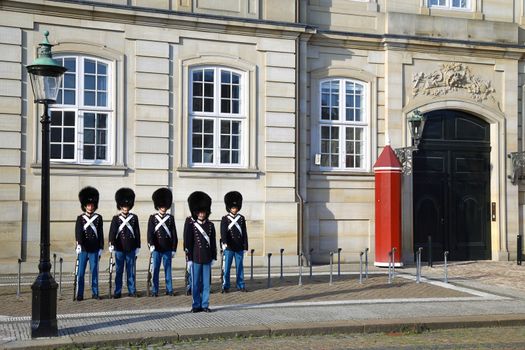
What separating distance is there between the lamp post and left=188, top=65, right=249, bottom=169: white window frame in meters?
4.14

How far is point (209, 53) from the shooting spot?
18.3 meters

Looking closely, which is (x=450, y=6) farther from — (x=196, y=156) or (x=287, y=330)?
(x=287, y=330)

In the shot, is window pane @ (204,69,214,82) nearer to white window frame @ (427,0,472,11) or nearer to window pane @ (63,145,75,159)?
window pane @ (63,145,75,159)

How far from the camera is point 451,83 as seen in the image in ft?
68.3

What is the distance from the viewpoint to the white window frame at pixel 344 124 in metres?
19.8

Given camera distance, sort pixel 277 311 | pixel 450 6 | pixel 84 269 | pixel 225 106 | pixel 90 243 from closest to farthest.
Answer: pixel 277 311
pixel 84 269
pixel 90 243
pixel 225 106
pixel 450 6

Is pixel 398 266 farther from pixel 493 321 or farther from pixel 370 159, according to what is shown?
pixel 493 321

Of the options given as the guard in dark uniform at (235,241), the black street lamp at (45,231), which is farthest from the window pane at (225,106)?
the black street lamp at (45,231)

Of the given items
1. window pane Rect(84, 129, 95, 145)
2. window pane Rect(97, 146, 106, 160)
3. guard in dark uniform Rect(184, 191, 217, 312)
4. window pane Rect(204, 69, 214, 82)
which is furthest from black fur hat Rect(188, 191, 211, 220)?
window pane Rect(204, 69, 214, 82)

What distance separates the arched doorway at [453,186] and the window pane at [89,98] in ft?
29.1

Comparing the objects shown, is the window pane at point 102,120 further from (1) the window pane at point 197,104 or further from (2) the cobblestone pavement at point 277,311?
(2) the cobblestone pavement at point 277,311

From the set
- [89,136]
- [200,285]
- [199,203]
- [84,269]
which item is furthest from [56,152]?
[200,285]

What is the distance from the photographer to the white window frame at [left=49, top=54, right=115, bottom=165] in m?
17.1

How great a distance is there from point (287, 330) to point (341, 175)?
32.5 feet
